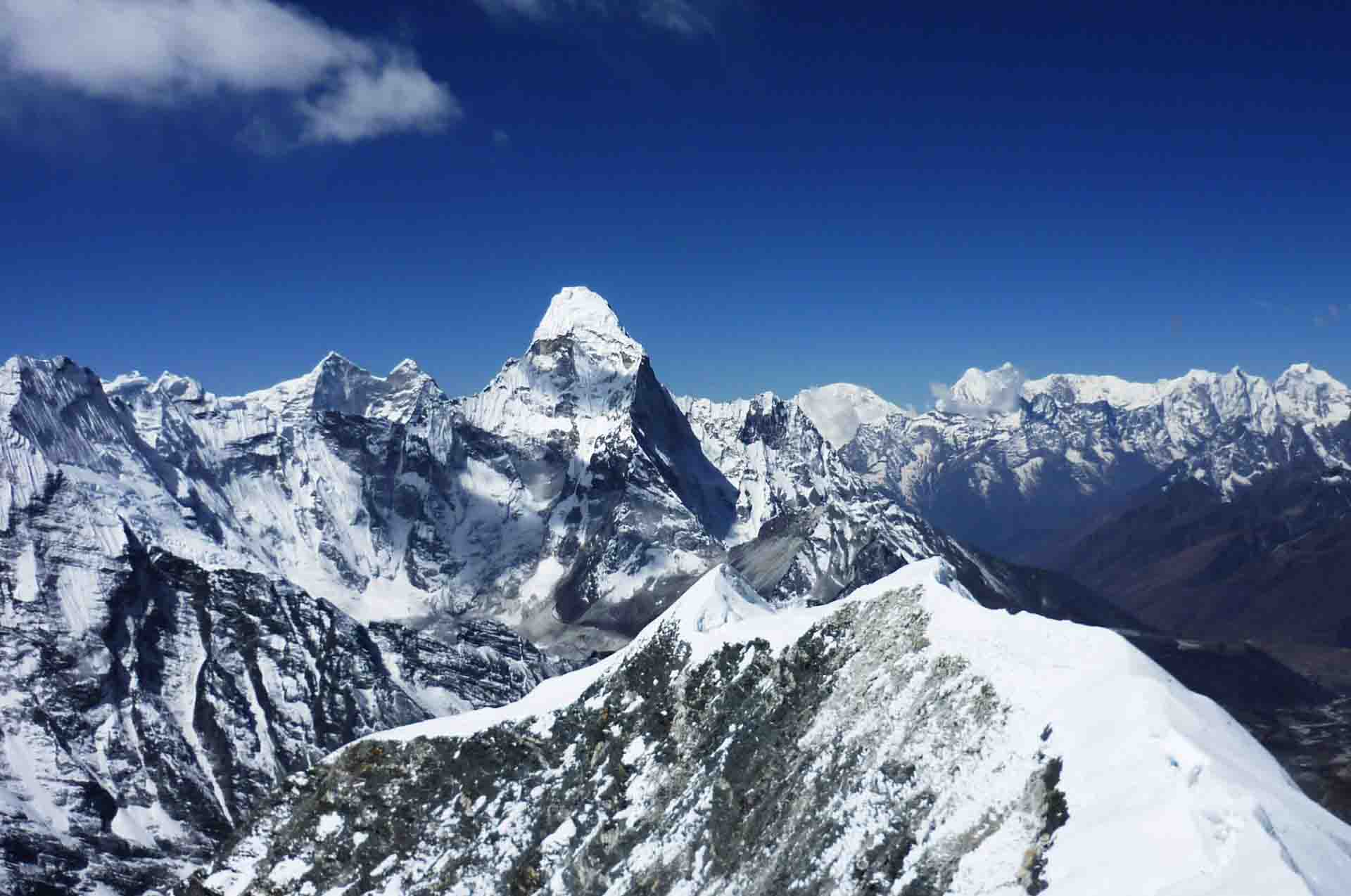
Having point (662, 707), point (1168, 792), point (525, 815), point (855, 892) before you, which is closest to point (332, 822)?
point (525, 815)

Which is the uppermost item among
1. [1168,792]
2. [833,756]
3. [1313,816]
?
[833,756]

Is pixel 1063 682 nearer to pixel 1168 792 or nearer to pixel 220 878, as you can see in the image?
pixel 1168 792

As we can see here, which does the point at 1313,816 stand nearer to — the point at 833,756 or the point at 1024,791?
the point at 1024,791

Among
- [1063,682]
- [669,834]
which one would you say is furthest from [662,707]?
[1063,682]

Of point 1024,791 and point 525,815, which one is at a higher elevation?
point 525,815

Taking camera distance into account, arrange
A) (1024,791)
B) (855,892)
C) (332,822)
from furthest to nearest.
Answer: (332,822) → (855,892) → (1024,791)

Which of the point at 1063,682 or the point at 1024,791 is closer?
the point at 1024,791

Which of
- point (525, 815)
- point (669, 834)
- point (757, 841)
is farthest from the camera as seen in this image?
point (525, 815)
